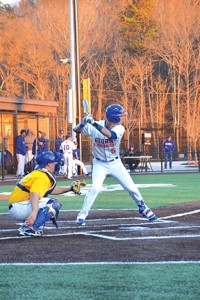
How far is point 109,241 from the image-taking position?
8.81 metres

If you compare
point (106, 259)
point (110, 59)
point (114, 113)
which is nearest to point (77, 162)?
point (114, 113)

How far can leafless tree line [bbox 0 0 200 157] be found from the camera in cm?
5797

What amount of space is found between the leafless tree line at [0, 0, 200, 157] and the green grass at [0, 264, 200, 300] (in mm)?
49092

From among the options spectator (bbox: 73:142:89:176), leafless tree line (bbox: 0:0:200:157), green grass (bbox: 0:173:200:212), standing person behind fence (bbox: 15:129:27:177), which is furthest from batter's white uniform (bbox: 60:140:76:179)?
leafless tree line (bbox: 0:0:200:157)

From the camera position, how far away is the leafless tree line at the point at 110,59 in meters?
58.0

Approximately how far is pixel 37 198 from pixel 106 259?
1.91m

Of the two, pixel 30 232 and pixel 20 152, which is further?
pixel 20 152

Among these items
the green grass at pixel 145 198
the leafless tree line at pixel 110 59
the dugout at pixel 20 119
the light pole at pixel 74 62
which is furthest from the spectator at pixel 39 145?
the leafless tree line at pixel 110 59

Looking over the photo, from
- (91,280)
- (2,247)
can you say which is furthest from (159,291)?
(2,247)

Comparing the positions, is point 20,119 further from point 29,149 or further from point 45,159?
point 45,159

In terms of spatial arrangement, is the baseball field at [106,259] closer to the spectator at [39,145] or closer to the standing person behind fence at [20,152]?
the standing person behind fence at [20,152]

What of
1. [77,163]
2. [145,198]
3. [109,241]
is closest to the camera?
[109,241]

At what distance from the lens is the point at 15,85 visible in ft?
201

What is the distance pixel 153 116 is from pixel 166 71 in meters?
5.51
